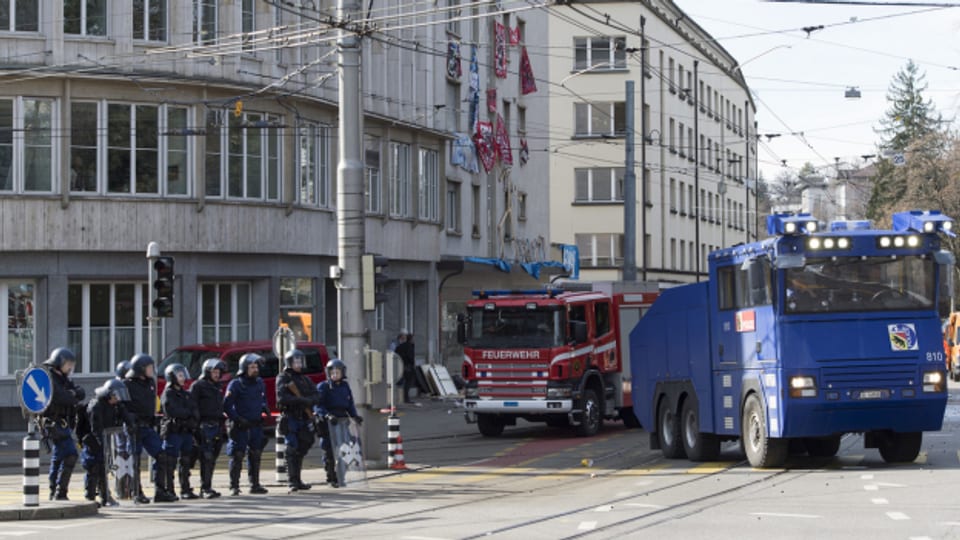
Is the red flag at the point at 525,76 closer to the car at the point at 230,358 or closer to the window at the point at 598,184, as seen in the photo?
the window at the point at 598,184

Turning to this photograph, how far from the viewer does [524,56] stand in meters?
51.8

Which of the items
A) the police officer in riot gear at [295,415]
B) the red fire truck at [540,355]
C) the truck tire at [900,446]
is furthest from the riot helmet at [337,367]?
the red fire truck at [540,355]

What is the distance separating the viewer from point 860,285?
18562mm

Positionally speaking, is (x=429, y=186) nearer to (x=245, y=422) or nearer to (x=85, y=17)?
(x=85, y=17)

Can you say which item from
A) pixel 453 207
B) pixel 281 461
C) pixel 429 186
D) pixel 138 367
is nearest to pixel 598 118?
pixel 453 207

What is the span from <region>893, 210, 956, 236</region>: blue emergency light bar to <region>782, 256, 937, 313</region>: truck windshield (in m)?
0.39

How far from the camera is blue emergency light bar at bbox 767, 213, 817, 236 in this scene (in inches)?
717

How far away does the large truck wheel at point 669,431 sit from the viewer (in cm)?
2195

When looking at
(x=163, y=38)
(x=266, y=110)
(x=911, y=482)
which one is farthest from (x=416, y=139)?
(x=911, y=482)

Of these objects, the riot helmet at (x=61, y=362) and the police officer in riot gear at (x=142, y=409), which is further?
the police officer in riot gear at (x=142, y=409)

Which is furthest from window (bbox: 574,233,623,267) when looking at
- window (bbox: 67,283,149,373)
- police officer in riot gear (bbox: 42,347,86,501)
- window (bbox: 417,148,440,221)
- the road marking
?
the road marking

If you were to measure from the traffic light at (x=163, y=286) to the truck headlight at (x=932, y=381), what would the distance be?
10.9 metres

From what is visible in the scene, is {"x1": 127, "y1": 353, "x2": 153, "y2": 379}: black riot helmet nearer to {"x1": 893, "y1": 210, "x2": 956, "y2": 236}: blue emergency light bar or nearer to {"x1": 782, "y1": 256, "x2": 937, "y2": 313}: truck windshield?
{"x1": 782, "y1": 256, "x2": 937, "y2": 313}: truck windshield

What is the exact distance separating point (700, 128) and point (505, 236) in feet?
95.2
